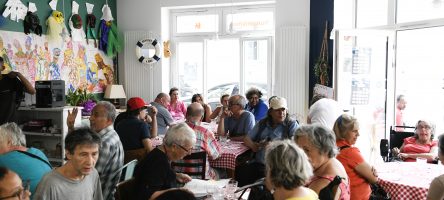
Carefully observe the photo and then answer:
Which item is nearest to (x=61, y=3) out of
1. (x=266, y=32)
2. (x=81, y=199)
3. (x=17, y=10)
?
(x=17, y=10)

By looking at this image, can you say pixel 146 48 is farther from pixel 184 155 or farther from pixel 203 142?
pixel 184 155

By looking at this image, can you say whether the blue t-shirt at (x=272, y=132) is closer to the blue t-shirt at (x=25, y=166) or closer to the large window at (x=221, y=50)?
the blue t-shirt at (x=25, y=166)

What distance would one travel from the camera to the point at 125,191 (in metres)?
2.45

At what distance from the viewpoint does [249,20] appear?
8227mm

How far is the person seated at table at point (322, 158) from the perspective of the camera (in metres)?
2.36

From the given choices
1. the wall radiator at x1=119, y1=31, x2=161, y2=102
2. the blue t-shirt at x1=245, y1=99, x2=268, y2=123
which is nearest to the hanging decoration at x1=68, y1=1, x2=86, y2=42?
the wall radiator at x1=119, y1=31, x2=161, y2=102

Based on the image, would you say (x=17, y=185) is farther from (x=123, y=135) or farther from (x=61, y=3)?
(x=61, y=3)

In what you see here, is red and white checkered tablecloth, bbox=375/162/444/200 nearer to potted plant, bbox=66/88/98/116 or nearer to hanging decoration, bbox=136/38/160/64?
potted plant, bbox=66/88/98/116

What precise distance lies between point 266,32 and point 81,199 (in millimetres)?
6383

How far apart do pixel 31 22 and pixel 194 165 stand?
14.2 ft

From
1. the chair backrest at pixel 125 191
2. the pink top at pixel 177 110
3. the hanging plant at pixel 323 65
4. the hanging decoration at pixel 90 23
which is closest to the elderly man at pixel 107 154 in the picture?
the chair backrest at pixel 125 191

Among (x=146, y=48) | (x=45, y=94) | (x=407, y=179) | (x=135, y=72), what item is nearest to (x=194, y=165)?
(x=407, y=179)

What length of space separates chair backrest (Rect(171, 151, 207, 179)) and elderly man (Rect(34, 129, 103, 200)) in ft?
4.66

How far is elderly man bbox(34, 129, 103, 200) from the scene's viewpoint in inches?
84.1
